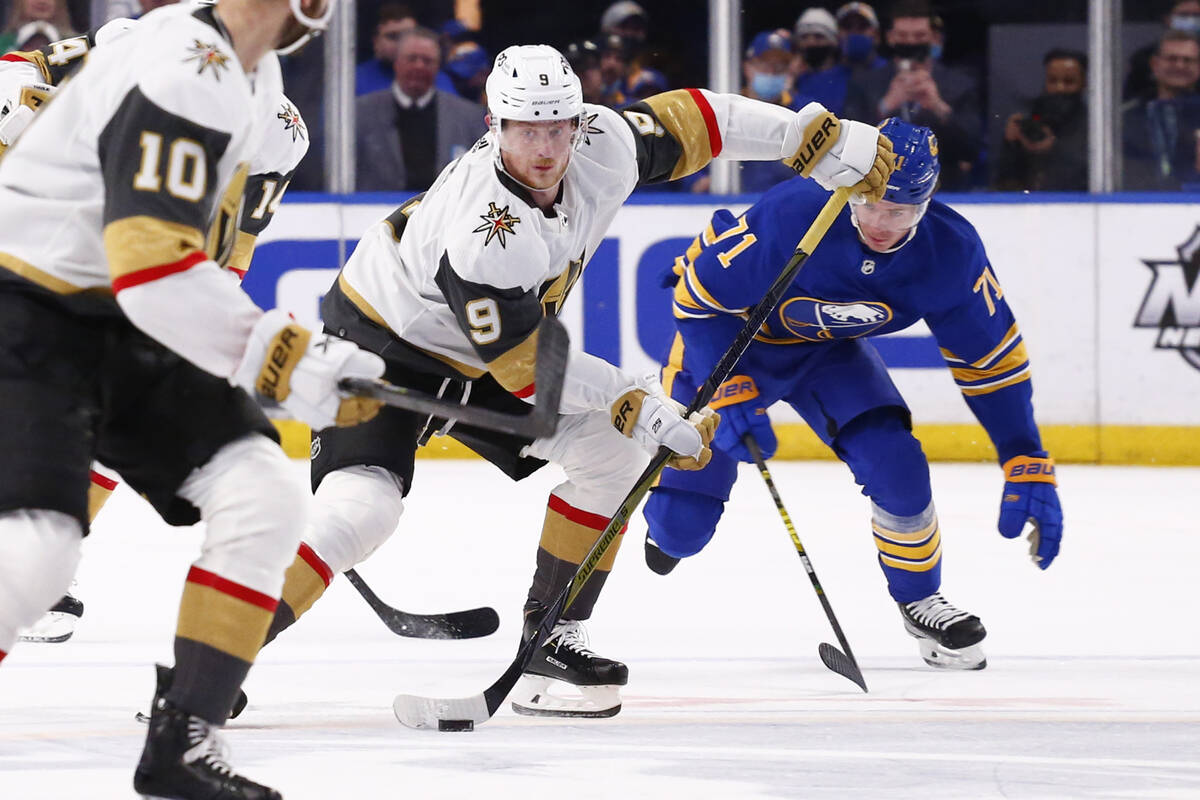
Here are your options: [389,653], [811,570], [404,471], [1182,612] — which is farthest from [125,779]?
[1182,612]

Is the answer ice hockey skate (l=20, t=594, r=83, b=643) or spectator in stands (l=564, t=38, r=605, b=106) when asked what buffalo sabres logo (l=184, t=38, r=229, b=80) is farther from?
spectator in stands (l=564, t=38, r=605, b=106)

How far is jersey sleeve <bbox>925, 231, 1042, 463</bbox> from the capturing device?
141 inches

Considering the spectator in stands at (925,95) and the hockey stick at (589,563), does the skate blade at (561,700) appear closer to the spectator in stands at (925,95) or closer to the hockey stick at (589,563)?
the hockey stick at (589,563)

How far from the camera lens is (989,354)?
3615 millimetres

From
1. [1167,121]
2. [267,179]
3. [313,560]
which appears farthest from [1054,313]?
[313,560]

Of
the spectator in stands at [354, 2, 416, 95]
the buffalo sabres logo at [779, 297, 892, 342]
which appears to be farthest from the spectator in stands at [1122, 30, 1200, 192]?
the buffalo sabres logo at [779, 297, 892, 342]

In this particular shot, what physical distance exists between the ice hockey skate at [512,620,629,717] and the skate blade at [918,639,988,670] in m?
0.68

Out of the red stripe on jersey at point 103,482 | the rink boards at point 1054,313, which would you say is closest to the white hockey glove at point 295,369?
the red stripe on jersey at point 103,482

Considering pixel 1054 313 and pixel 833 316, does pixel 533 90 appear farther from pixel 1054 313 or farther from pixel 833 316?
pixel 1054 313

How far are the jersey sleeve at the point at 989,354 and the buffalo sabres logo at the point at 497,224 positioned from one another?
3.50 ft

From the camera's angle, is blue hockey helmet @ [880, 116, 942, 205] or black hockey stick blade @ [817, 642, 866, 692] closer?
black hockey stick blade @ [817, 642, 866, 692]

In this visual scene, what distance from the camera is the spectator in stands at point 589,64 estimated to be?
6852mm

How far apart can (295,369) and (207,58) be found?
1.25ft

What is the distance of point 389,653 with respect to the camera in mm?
3590
